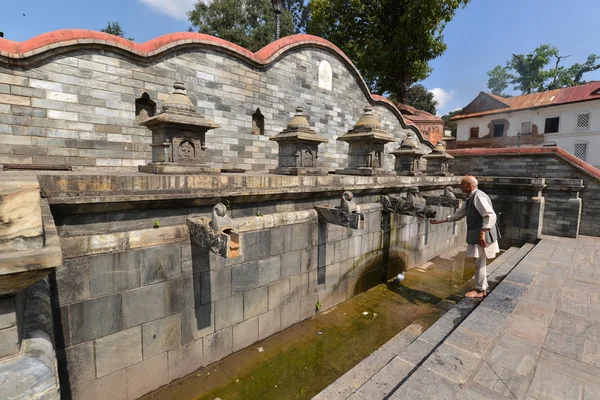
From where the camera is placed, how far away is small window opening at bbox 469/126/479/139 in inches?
1150

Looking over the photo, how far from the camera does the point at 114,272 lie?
3.52 metres

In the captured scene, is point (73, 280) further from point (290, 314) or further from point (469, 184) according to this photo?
point (469, 184)

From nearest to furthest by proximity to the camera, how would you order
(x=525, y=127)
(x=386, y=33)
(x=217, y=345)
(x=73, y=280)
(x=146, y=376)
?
1. (x=73, y=280)
2. (x=146, y=376)
3. (x=217, y=345)
4. (x=386, y=33)
5. (x=525, y=127)

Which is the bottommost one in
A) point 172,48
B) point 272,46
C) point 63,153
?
point 63,153

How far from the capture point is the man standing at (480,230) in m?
5.32

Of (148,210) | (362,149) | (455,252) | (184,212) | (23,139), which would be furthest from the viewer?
(455,252)

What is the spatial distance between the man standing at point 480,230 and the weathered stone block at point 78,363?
5.88 metres

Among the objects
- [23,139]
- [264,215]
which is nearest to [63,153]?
[23,139]

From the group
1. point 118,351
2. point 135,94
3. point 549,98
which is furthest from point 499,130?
point 118,351

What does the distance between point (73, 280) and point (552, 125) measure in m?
33.7

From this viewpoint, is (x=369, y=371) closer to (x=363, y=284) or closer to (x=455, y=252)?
(x=363, y=284)

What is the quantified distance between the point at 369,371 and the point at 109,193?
3843 millimetres

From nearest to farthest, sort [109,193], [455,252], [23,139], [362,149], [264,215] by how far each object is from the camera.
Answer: [109,193] → [264,215] → [23,139] → [362,149] → [455,252]

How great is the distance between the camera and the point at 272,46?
34.3ft
